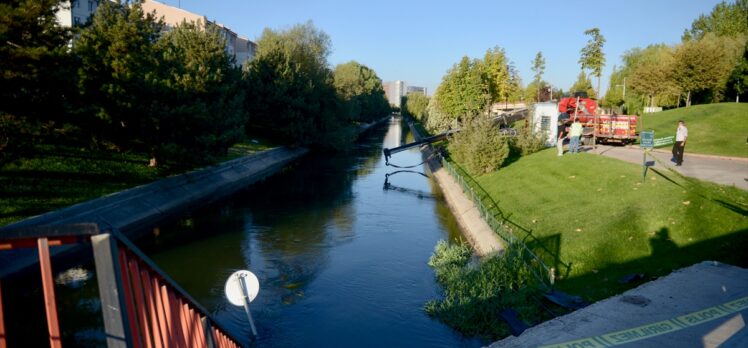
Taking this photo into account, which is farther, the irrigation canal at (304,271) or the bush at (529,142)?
the bush at (529,142)

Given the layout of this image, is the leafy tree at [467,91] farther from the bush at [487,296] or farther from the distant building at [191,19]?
the bush at [487,296]

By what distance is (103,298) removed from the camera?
131 inches

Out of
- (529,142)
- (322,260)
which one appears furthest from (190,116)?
(529,142)

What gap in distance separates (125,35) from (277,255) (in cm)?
1515

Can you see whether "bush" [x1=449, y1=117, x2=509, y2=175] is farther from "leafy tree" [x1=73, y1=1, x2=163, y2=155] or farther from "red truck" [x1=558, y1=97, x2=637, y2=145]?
"leafy tree" [x1=73, y1=1, x2=163, y2=155]

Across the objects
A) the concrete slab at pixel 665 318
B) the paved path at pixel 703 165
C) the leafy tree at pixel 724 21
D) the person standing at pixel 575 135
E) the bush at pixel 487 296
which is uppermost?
the leafy tree at pixel 724 21

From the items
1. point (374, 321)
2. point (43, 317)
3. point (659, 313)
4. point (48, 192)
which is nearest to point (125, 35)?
point (48, 192)

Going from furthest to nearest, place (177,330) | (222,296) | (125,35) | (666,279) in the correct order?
(125,35) < (222,296) < (666,279) < (177,330)

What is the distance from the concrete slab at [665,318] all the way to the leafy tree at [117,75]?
2208cm

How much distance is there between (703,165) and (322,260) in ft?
54.7

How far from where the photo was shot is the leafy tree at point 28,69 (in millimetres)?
15866

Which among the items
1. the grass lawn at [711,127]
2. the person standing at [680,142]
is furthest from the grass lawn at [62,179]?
the grass lawn at [711,127]

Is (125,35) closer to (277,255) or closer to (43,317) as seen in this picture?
(277,255)

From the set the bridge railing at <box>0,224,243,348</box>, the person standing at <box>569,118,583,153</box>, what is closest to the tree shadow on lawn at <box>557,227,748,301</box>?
the bridge railing at <box>0,224,243,348</box>
